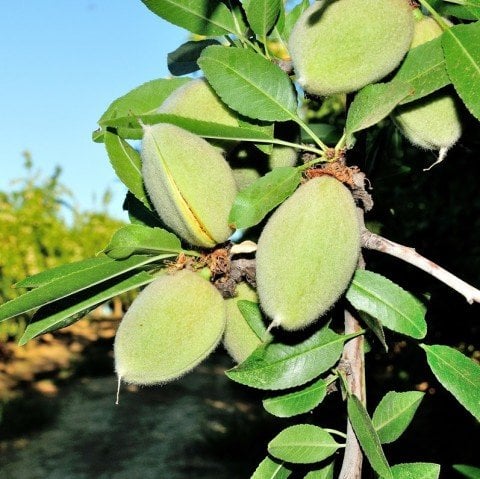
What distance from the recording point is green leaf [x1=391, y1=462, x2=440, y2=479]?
0.92 metres

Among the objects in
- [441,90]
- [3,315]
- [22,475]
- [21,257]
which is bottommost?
[22,475]

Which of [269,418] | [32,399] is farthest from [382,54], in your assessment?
[32,399]

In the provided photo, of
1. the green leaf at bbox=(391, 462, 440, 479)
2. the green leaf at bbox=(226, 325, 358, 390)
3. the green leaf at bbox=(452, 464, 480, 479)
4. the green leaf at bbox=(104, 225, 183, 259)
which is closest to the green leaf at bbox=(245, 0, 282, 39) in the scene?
the green leaf at bbox=(104, 225, 183, 259)

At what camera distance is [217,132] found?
870 mm

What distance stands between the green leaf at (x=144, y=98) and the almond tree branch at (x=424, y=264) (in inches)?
16.1

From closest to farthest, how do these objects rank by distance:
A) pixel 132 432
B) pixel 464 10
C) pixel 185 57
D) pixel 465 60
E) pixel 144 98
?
pixel 465 60, pixel 464 10, pixel 144 98, pixel 185 57, pixel 132 432

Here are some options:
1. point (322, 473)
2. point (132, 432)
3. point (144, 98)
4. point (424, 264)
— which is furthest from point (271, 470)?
point (132, 432)

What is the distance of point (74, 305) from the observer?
3.12 feet

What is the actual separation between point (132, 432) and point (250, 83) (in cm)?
506

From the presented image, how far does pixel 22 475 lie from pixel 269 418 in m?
1.95

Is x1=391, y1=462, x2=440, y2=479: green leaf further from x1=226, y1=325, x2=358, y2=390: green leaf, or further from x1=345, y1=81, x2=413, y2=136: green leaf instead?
x1=345, y1=81, x2=413, y2=136: green leaf

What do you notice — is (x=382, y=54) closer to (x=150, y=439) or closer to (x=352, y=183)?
(x=352, y=183)

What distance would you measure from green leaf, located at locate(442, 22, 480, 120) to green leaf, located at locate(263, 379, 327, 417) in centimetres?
47

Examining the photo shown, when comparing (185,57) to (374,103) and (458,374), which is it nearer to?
(374,103)
